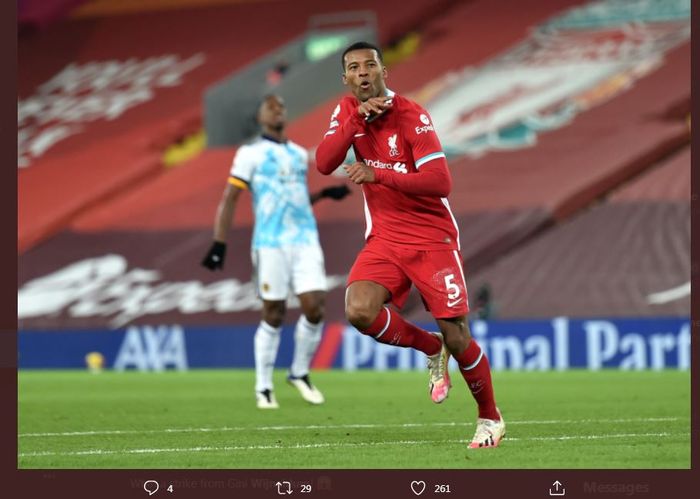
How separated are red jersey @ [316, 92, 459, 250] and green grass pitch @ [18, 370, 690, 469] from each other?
112 centimetres

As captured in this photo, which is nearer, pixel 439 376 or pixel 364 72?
pixel 364 72

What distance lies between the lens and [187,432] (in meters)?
8.46

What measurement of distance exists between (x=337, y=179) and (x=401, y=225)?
14.0 meters

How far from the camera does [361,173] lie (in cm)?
719

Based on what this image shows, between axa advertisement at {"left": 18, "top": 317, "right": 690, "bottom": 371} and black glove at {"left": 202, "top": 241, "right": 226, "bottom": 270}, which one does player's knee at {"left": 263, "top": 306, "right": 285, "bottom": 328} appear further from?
axa advertisement at {"left": 18, "top": 317, "right": 690, "bottom": 371}

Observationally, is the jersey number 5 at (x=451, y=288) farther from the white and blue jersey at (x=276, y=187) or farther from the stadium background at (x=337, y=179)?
the stadium background at (x=337, y=179)


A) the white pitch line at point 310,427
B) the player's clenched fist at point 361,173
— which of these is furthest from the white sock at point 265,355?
the player's clenched fist at point 361,173

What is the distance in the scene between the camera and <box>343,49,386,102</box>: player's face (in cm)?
736

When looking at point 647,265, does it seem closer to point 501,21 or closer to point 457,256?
point 501,21
